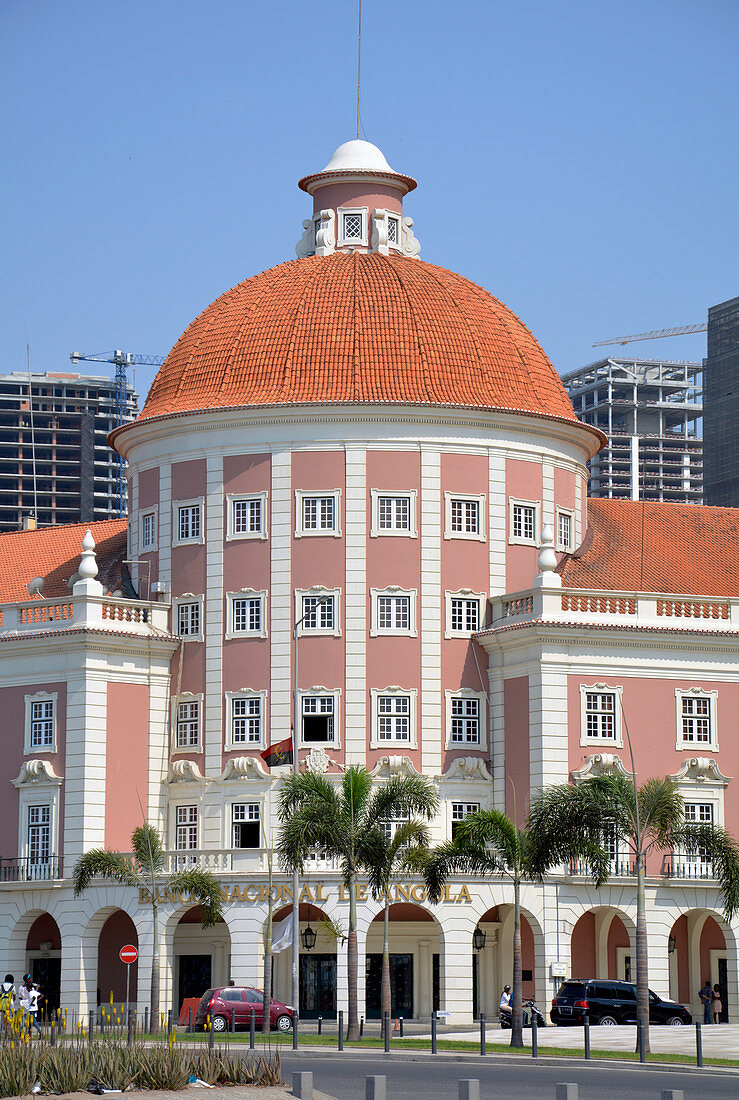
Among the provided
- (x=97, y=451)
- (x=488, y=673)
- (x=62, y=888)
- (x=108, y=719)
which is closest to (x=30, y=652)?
(x=108, y=719)

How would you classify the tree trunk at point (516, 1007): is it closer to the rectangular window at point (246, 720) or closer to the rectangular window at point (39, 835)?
the rectangular window at point (246, 720)

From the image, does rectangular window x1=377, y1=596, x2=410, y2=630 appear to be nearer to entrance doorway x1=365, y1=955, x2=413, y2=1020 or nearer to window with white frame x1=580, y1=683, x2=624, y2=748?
window with white frame x1=580, y1=683, x2=624, y2=748

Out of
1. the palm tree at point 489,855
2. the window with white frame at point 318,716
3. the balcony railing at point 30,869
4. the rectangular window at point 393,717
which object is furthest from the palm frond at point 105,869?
the palm tree at point 489,855

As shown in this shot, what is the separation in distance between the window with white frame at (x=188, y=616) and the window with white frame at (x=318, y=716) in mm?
4978

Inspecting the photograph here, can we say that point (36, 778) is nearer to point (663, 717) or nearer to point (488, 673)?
point (488, 673)

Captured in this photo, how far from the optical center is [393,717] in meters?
69.9

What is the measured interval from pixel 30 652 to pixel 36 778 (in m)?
4.34

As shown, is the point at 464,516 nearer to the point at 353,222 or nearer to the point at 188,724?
the point at 188,724

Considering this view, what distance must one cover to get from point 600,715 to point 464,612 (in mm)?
6636

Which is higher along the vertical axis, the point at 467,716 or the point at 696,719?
the point at 467,716

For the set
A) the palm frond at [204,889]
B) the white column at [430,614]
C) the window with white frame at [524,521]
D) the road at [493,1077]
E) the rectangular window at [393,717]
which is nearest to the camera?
the road at [493,1077]

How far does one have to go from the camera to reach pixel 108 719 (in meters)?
69.6

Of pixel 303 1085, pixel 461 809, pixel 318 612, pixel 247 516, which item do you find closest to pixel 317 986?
pixel 461 809

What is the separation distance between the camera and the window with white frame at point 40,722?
6956cm
